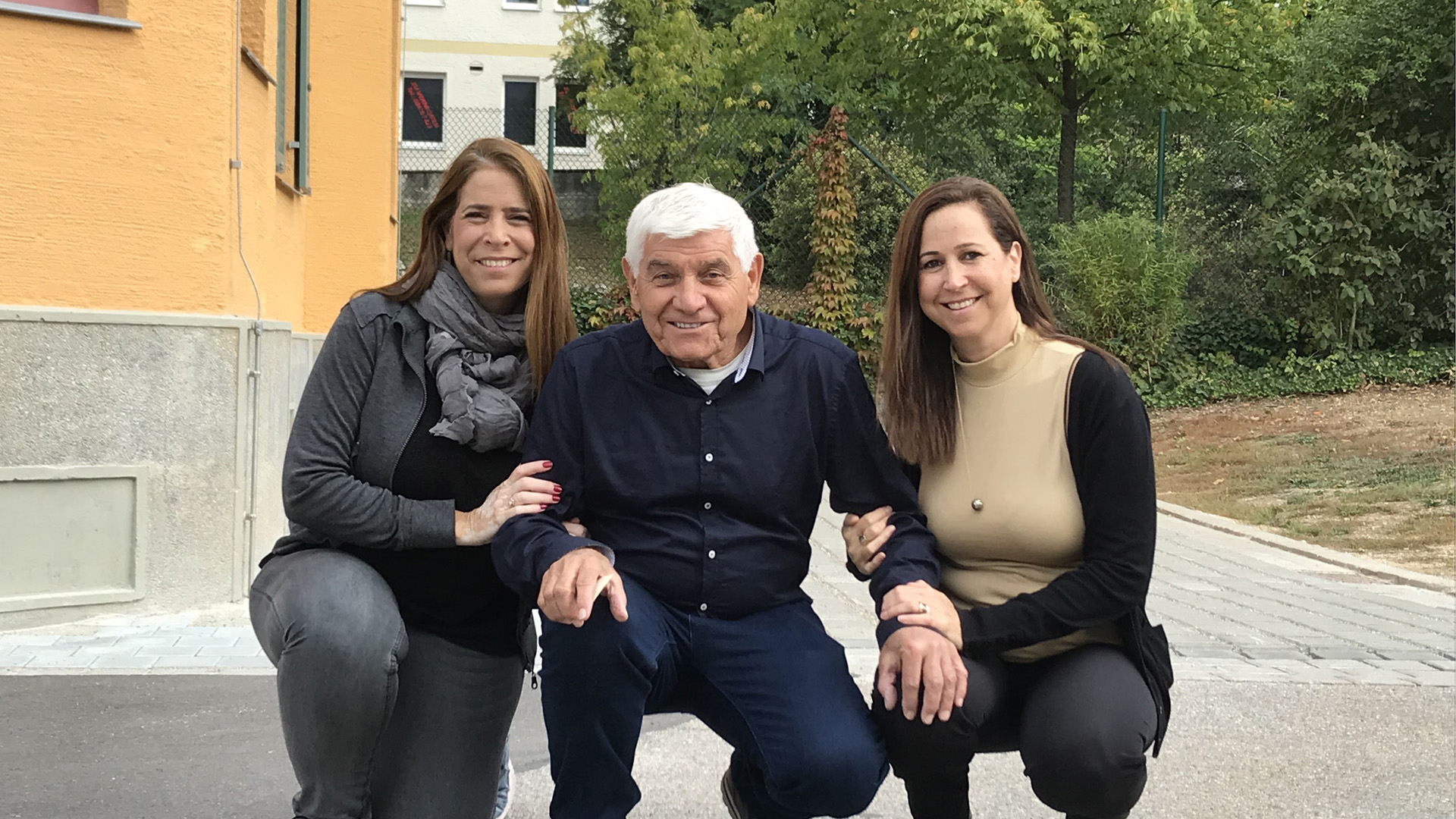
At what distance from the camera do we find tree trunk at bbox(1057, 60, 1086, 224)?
20.6 metres

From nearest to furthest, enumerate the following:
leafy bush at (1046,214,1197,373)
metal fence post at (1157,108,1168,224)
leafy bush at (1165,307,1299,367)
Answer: leafy bush at (1046,214,1197,373)
metal fence post at (1157,108,1168,224)
leafy bush at (1165,307,1299,367)

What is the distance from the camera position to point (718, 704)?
3064 millimetres

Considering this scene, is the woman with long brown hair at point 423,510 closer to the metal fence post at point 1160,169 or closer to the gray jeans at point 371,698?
the gray jeans at point 371,698

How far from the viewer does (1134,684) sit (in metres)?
2.90

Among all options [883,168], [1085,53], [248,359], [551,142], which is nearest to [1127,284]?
[883,168]

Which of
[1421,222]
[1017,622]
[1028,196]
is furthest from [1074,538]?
[1028,196]

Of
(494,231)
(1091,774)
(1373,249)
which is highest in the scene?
(1373,249)

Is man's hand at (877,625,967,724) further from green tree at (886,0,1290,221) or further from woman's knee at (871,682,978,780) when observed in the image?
green tree at (886,0,1290,221)

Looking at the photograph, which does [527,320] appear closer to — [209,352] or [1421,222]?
[209,352]

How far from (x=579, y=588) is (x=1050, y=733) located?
3.25ft

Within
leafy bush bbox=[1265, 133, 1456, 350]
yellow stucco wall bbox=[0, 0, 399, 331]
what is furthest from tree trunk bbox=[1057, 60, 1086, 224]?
yellow stucco wall bbox=[0, 0, 399, 331]

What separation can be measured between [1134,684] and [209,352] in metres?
4.55

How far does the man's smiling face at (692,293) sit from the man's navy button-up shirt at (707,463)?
0.08 m

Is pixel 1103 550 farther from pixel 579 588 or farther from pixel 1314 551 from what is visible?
pixel 1314 551
